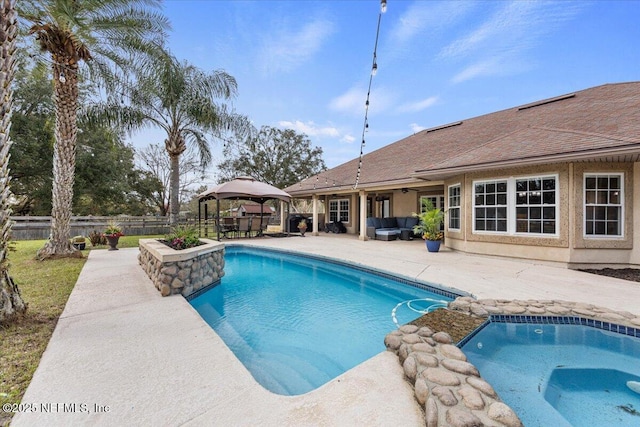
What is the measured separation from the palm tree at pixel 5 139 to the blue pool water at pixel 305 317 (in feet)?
7.79

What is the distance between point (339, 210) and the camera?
1844 cm

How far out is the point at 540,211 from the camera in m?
7.60

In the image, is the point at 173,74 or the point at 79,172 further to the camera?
the point at 79,172

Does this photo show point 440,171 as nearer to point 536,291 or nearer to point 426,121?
point 536,291

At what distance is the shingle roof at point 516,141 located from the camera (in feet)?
22.4

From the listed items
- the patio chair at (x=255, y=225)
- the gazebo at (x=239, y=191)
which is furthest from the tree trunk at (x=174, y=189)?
the patio chair at (x=255, y=225)

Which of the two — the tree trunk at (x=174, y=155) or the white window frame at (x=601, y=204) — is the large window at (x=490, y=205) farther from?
Result: the tree trunk at (x=174, y=155)

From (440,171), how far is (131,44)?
1088cm

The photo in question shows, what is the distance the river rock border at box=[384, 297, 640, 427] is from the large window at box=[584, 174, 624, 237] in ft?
14.3

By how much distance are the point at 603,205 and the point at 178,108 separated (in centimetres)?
1519

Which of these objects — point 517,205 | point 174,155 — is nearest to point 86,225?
point 174,155

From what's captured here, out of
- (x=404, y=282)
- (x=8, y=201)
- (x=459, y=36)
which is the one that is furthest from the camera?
(x=459, y=36)

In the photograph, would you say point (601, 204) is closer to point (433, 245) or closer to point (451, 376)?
point (433, 245)

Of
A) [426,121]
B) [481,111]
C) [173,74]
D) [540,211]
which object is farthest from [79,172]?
[481,111]
